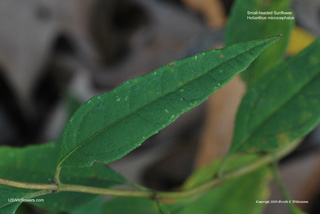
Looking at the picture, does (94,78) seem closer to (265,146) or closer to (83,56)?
(83,56)

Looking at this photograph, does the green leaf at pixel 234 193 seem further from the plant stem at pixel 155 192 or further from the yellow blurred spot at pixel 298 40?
the yellow blurred spot at pixel 298 40

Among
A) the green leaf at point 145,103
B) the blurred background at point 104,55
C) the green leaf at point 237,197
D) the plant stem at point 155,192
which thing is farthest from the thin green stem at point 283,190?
the blurred background at point 104,55

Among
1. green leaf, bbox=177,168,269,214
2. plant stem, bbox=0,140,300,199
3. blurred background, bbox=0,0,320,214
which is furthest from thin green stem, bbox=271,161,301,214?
blurred background, bbox=0,0,320,214

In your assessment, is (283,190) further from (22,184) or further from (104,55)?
(104,55)

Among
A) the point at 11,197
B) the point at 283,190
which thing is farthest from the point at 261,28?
the point at 11,197

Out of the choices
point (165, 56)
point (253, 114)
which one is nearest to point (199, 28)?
point (165, 56)
